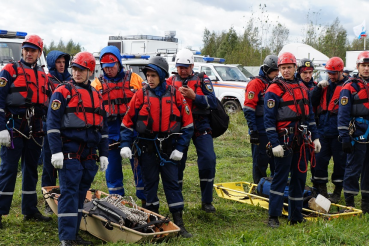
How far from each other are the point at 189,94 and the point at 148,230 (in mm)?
1976

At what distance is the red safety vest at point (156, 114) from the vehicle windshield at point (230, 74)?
1181cm

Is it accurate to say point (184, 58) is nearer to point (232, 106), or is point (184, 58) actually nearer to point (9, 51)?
point (9, 51)

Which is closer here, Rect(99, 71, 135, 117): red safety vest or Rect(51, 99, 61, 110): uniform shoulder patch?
Rect(51, 99, 61, 110): uniform shoulder patch

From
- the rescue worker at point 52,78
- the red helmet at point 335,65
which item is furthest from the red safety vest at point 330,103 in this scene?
the rescue worker at point 52,78

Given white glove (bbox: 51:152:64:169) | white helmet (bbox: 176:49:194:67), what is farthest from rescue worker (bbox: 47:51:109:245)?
white helmet (bbox: 176:49:194:67)

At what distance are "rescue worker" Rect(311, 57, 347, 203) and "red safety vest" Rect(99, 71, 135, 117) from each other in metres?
3.37

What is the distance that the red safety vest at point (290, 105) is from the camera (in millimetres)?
5707

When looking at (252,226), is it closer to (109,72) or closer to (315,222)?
(315,222)

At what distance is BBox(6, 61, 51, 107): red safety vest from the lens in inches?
214

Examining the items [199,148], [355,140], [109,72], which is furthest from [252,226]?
[109,72]

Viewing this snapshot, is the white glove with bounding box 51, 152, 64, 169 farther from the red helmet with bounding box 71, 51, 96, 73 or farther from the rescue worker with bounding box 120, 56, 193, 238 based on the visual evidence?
the red helmet with bounding box 71, 51, 96, 73

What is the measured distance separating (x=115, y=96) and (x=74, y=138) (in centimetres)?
172

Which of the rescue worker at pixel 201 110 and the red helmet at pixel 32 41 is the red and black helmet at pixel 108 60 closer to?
the rescue worker at pixel 201 110

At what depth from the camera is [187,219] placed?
6.16 meters
